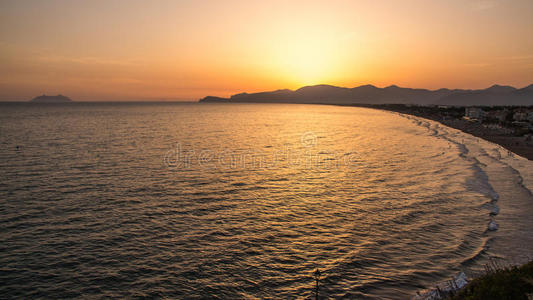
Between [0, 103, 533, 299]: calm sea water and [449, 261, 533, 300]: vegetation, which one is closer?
[449, 261, 533, 300]: vegetation

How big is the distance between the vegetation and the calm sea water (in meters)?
2.70

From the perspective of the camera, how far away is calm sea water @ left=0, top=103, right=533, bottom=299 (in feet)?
38.6

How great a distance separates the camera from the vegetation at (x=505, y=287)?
26.2ft

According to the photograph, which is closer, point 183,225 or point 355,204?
point 183,225

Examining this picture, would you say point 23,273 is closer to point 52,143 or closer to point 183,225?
point 183,225

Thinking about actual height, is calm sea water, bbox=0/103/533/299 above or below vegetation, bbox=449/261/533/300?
below

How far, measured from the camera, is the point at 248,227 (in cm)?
1678

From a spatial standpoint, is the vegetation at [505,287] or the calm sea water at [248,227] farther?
the calm sea water at [248,227]

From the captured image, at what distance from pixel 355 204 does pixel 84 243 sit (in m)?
16.2

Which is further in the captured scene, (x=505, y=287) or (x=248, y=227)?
(x=248, y=227)

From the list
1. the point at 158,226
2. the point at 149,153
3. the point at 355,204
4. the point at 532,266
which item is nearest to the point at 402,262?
the point at 532,266

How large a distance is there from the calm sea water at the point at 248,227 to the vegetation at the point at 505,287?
270cm

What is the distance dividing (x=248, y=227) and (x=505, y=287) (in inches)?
449

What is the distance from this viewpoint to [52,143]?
47.3 m
